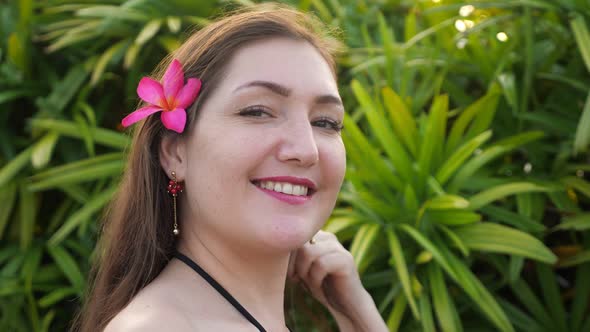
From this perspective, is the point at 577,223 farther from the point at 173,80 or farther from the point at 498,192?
the point at 173,80

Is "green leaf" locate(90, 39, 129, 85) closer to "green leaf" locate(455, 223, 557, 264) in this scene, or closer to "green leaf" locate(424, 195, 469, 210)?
"green leaf" locate(424, 195, 469, 210)

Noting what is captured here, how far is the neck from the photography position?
1435 millimetres

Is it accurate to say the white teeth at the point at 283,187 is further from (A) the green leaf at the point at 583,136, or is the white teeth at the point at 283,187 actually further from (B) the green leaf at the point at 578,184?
(B) the green leaf at the point at 578,184

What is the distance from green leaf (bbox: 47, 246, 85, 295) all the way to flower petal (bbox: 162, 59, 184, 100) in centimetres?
165

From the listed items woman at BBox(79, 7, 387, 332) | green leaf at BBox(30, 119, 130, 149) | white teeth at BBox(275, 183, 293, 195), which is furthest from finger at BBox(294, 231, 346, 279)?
green leaf at BBox(30, 119, 130, 149)

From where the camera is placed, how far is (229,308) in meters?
1.38

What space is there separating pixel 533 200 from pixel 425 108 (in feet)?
2.41

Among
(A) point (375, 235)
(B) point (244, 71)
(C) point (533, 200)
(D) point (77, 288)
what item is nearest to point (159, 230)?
(B) point (244, 71)

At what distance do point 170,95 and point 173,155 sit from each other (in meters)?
0.14

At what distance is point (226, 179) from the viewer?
→ 132 cm

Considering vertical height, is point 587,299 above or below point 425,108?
below

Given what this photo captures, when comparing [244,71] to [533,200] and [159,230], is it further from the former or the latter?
[533,200]

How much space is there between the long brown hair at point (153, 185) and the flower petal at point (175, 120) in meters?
0.03

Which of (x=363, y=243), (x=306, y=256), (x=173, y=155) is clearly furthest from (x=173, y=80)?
(x=363, y=243)
